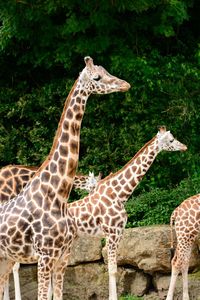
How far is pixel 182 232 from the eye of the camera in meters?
9.42

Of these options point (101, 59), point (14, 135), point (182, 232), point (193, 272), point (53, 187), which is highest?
point (101, 59)

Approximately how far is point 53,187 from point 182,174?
24.2 feet

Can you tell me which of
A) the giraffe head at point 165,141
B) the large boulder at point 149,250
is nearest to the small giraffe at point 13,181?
the giraffe head at point 165,141

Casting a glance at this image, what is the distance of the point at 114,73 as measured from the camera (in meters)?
13.2

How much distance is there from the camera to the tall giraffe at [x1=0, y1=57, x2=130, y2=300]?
5.96 meters

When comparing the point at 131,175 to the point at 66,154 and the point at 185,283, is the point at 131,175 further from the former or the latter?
the point at 66,154

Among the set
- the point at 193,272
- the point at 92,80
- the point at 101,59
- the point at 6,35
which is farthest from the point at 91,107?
the point at 92,80

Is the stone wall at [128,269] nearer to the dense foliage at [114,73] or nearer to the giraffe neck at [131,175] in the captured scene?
the giraffe neck at [131,175]

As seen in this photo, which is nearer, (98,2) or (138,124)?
(98,2)

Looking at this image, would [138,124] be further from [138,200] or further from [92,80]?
[92,80]

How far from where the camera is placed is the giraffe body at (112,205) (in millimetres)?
8461

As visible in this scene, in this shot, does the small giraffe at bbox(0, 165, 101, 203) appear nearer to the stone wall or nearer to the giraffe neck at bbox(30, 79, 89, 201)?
the stone wall

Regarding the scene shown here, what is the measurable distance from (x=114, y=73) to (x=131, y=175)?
478cm

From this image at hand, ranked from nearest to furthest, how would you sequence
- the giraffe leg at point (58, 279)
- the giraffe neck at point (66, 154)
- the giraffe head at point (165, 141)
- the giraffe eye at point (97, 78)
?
1. the giraffe neck at point (66, 154)
2. the giraffe eye at point (97, 78)
3. the giraffe leg at point (58, 279)
4. the giraffe head at point (165, 141)
